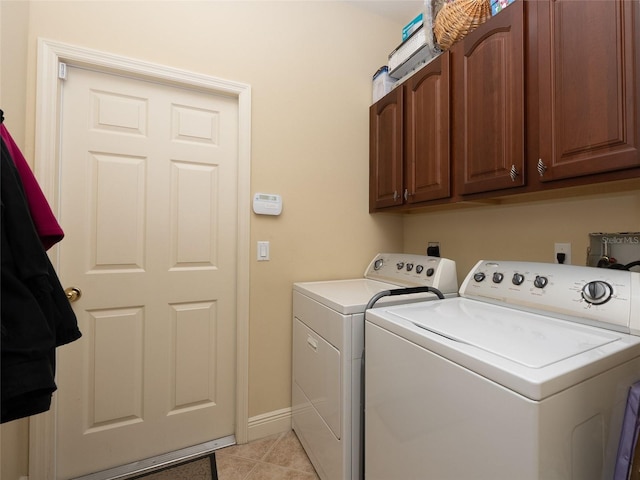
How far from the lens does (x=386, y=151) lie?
1861 millimetres

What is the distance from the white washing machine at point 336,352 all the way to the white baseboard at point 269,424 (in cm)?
7

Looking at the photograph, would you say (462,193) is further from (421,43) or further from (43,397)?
(43,397)

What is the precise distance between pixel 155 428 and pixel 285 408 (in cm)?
73

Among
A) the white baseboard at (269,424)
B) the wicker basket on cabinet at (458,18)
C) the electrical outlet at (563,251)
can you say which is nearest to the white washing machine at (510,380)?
the electrical outlet at (563,251)

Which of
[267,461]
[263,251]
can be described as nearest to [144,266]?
[263,251]

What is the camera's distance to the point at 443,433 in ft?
2.51

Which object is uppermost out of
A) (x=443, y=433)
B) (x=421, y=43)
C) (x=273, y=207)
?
(x=421, y=43)

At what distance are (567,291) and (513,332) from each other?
321 millimetres

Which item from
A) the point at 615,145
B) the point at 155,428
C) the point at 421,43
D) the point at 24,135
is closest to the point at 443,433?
the point at 615,145

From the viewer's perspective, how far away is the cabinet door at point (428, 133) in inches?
56.5

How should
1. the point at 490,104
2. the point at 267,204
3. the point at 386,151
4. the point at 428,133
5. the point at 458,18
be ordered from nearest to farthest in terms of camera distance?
1. the point at 490,104
2. the point at 458,18
3. the point at 428,133
4. the point at 267,204
5. the point at 386,151

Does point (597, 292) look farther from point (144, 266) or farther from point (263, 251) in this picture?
point (144, 266)

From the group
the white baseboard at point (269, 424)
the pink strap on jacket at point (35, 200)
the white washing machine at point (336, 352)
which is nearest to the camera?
the pink strap on jacket at point (35, 200)

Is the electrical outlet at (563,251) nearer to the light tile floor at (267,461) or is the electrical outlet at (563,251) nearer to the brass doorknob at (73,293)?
the light tile floor at (267,461)
